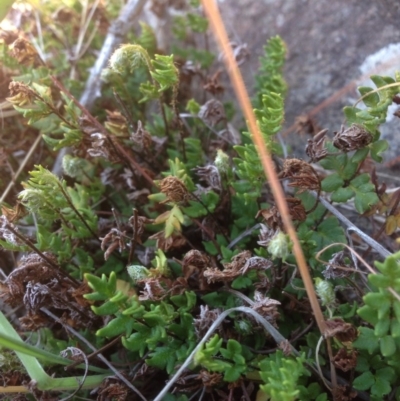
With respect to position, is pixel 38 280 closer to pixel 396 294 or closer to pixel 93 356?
pixel 93 356

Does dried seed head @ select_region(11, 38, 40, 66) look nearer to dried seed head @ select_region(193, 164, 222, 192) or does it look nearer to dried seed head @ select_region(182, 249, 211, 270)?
dried seed head @ select_region(193, 164, 222, 192)

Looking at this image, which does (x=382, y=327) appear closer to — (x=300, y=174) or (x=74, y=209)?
(x=300, y=174)

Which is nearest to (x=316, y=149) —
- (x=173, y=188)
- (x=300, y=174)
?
(x=300, y=174)

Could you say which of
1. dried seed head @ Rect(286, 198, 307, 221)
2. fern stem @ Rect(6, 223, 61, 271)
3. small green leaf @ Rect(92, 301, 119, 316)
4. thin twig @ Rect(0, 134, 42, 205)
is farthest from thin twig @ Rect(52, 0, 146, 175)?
dried seed head @ Rect(286, 198, 307, 221)

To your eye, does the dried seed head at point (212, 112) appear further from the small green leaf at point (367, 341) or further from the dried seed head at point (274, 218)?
the small green leaf at point (367, 341)

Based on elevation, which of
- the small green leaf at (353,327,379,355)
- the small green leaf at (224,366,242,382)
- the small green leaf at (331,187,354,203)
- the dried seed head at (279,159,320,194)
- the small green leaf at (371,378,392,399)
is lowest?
the small green leaf at (371,378,392,399)

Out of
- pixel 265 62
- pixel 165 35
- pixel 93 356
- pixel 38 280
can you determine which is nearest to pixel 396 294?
pixel 93 356

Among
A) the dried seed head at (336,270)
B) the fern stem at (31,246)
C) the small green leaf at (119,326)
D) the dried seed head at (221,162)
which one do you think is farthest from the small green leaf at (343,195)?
the fern stem at (31,246)
